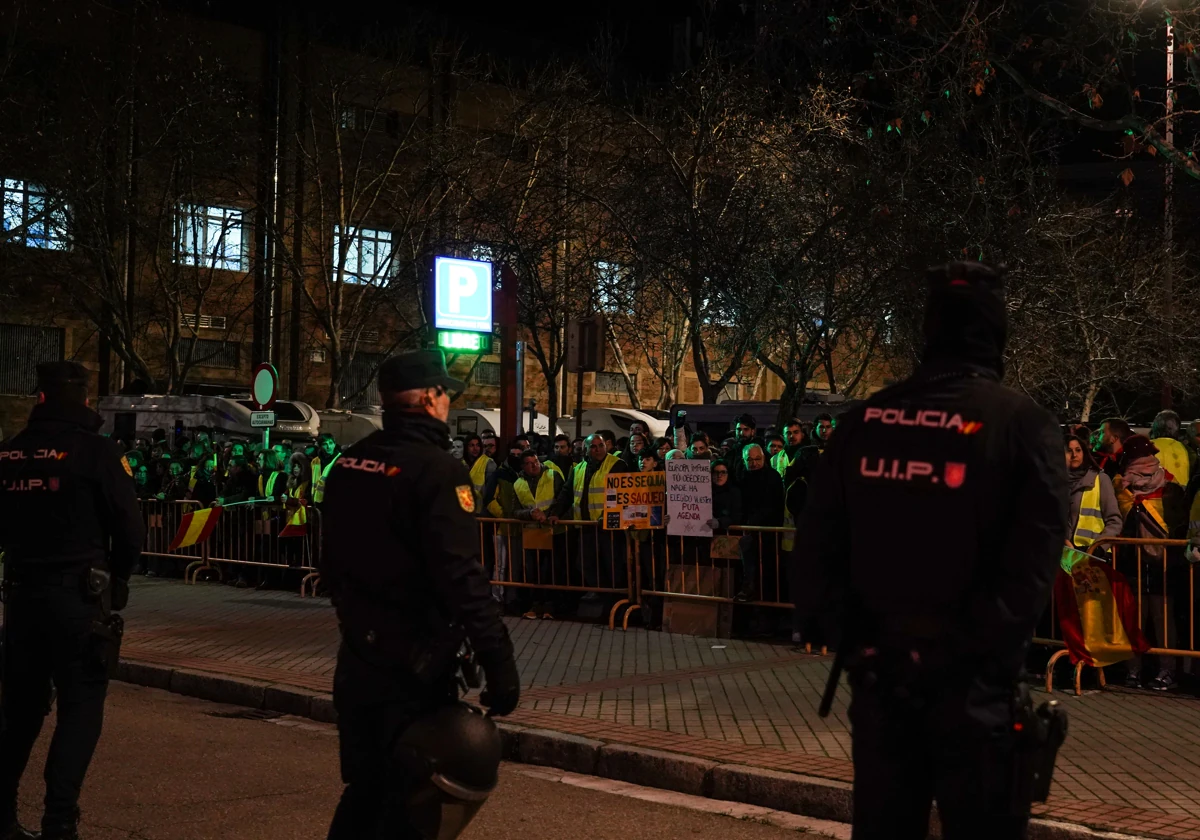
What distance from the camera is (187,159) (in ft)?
113

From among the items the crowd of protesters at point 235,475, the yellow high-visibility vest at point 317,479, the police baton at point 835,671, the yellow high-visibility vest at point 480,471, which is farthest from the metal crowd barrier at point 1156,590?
the yellow high-visibility vest at point 317,479

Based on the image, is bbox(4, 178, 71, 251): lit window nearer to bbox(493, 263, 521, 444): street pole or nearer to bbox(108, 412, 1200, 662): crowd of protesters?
bbox(108, 412, 1200, 662): crowd of protesters

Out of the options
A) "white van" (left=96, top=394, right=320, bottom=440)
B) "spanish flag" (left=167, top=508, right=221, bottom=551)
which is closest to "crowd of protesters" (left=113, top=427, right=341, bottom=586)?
"spanish flag" (left=167, top=508, right=221, bottom=551)

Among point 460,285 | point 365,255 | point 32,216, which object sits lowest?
point 460,285

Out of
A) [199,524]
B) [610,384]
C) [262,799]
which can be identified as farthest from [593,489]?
[610,384]

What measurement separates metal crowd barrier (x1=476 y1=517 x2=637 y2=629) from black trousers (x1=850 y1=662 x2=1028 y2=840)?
962 cm

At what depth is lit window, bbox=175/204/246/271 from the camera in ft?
118

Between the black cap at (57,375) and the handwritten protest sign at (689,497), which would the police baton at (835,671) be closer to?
the black cap at (57,375)

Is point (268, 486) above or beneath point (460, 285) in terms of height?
beneath

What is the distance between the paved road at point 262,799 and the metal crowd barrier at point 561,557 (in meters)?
4.84

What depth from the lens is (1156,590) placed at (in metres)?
9.99

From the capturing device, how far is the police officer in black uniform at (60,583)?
5.41 metres

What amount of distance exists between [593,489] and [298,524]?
4.46 m

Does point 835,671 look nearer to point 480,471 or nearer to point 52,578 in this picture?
point 52,578
